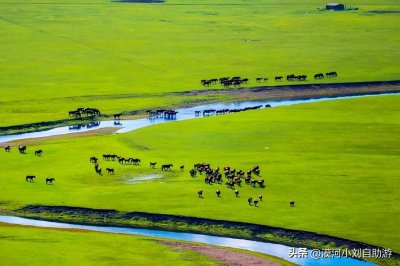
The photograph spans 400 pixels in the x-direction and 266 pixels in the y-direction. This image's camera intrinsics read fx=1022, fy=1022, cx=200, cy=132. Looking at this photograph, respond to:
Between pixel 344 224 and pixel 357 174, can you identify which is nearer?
pixel 344 224

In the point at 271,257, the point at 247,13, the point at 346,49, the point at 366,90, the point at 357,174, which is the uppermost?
the point at 247,13

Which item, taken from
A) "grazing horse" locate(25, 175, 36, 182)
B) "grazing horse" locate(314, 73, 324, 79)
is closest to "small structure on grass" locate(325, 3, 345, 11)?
"grazing horse" locate(314, 73, 324, 79)

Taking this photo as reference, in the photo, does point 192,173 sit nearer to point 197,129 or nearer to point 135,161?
point 135,161

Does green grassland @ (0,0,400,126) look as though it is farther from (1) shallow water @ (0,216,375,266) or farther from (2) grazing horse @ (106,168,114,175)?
(1) shallow water @ (0,216,375,266)

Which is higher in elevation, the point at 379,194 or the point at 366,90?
the point at 366,90

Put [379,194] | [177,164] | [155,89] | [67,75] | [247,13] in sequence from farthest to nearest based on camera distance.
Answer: [247,13] → [67,75] → [155,89] → [177,164] → [379,194]

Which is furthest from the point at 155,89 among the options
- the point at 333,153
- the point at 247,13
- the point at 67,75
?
the point at 247,13

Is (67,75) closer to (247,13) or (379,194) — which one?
(379,194)

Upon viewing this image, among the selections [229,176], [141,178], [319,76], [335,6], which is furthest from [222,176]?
[335,6]
